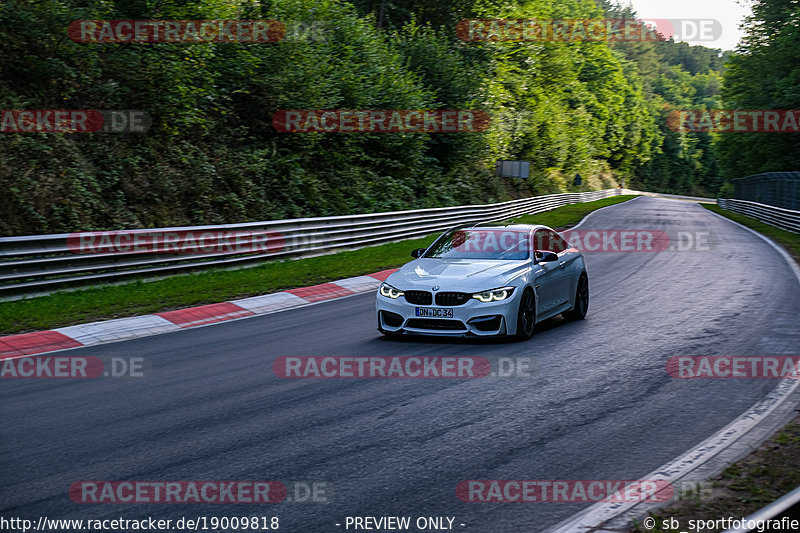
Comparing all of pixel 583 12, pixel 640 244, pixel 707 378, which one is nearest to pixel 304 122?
pixel 640 244

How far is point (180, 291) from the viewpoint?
14.6 meters

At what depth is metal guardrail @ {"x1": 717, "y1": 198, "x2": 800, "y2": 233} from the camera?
3136 centimetres

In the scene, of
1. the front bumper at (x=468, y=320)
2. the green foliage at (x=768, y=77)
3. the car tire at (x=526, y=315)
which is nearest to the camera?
the front bumper at (x=468, y=320)

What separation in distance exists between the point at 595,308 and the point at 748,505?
876 centimetres

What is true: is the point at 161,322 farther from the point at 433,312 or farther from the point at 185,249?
the point at 185,249

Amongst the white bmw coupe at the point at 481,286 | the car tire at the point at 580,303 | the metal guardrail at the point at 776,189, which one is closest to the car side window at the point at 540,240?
the white bmw coupe at the point at 481,286

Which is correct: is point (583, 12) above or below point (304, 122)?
above

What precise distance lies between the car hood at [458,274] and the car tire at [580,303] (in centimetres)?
175

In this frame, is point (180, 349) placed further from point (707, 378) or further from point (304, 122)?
point (304, 122)

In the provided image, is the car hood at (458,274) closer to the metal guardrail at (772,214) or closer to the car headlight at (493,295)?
the car headlight at (493,295)

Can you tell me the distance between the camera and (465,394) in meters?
7.66

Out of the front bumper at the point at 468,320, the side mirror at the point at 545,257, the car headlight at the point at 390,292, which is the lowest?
the front bumper at the point at 468,320

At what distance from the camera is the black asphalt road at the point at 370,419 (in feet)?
16.3

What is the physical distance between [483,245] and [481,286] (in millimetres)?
1568
